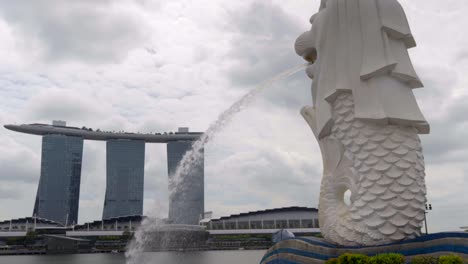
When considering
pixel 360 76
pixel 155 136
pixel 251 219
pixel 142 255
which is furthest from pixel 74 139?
pixel 360 76

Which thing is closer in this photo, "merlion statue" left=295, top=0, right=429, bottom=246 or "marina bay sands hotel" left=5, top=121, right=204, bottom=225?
"merlion statue" left=295, top=0, right=429, bottom=246

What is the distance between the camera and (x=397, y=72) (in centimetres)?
1485

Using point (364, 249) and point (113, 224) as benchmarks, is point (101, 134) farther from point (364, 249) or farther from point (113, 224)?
point (364, 249)

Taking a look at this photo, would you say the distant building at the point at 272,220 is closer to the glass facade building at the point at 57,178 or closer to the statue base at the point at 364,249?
the glass facade building at the point at 57,178

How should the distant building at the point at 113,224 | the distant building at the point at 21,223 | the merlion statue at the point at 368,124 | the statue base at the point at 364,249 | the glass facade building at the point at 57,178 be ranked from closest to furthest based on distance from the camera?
the statue base at the point at 364,249, the merlion statue at the point at 368,124, the distant building at the point at 21,223, the distant building at the point at 113,224, the glass facade building at the point at 57,178

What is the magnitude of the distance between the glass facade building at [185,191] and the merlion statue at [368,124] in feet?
23.3

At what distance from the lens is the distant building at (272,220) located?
88.1 m

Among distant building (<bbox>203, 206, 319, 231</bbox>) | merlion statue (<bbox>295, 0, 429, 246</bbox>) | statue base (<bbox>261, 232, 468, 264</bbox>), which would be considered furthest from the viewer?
distant building (<bbox>203, 206, 319, 231</bbox>)

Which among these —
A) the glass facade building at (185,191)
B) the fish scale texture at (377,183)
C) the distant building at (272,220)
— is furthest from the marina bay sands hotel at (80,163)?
the fish scale texture at (377,183)

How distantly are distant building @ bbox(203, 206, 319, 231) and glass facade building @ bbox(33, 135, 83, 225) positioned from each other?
36860 mm

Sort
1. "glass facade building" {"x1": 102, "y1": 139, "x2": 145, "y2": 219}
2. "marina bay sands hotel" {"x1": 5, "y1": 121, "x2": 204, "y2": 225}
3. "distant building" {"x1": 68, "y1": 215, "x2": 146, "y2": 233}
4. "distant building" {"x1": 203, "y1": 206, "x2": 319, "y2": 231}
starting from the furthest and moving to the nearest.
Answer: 1. "glass facade building" {"x1": 102, "y1": 139, "x2": 145, "y2": 219}
2. "marina bay sands hotel" {"x1": 5, "y1": 121, "x2": 204, "y2": 225}
3. "distant building" {"x1": 68, "y1": 215, "x2": 146, "y2": 233}
4. "distant building" {"x1": 203, "y1": 206, "x2": 319, "y2": 231}

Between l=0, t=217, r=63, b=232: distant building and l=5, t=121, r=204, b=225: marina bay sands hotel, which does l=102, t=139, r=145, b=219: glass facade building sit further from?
l=0, t=217, r=63, b=232: distant building

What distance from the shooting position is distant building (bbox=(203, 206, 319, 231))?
8806 cm

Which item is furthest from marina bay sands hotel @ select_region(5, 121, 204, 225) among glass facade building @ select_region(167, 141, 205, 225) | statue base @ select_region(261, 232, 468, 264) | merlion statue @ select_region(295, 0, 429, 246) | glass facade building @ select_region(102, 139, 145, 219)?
merlion statue @ select_region(295, 0, 429, 246)
